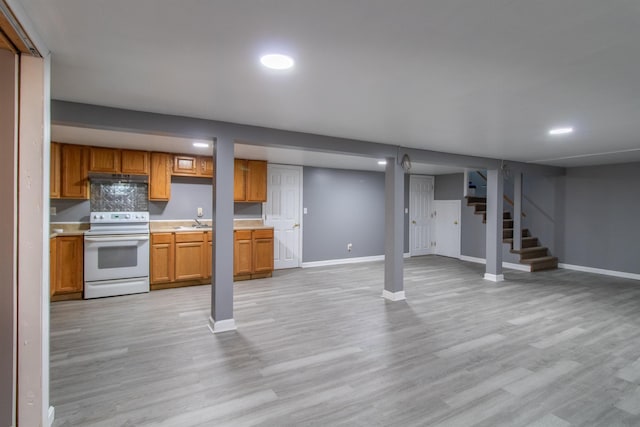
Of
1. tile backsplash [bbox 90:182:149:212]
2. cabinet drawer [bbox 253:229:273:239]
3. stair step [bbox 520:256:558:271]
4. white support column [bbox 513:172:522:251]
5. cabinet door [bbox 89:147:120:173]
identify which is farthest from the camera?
white support column [bbox 513:172:522:251]

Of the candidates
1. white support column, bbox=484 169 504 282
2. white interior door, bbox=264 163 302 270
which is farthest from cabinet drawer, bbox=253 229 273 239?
white support column, bbox=484 169 504 282

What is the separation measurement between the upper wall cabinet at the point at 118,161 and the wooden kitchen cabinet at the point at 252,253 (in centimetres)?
177

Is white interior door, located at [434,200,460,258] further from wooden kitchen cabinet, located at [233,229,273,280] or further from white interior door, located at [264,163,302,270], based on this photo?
wooden kitchen cabinet, located at [233,229,273,280]

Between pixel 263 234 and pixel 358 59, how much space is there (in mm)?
4154

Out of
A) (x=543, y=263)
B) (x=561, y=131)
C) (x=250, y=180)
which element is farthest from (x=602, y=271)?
(x=250, y=180)

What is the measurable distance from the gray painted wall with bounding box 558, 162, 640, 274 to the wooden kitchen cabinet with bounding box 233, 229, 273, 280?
6.06m

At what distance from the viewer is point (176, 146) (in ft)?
15.5

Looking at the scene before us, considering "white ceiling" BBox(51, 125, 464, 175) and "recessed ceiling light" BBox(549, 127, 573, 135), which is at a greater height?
"white ceiling" BBox(51, 125, 464, 175)

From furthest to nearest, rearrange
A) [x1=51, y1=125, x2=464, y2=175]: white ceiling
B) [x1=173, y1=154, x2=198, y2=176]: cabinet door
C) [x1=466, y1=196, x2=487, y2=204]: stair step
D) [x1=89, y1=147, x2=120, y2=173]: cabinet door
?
[x1=466, y1=196, x2=487, y2=204]: stair step < [x1=173, y1=154, x2=198, y2=176]: cabinet door < [x1=89, y1=147, x2=120, y2=173]: cabinet door < [x1=51, y1=125, x2=464, y2=175]: white ceiling

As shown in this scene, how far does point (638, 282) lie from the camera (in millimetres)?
5594

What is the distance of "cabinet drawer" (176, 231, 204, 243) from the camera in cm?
502

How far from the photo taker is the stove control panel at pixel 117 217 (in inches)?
190

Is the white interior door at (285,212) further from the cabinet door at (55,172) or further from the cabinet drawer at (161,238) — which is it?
the cabinet door at (55,172)

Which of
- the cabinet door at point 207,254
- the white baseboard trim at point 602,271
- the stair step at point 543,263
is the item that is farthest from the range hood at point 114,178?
the white baseboard trim at point 602,271
